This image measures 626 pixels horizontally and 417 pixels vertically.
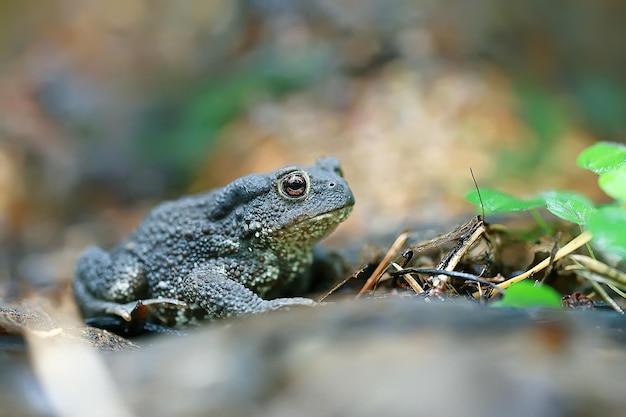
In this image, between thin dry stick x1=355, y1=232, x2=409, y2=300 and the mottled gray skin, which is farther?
the mottled gray skin

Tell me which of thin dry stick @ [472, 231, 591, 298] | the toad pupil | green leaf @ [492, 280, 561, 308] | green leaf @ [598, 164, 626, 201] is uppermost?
the toad pupil

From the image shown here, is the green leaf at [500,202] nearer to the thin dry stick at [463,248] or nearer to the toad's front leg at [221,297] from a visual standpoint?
the thin dry stick at [463,248]

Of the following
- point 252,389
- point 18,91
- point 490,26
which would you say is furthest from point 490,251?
point 18,91

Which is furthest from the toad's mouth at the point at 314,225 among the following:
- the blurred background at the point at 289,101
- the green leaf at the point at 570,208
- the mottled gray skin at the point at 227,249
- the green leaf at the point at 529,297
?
the blurred background at the point at 289,101

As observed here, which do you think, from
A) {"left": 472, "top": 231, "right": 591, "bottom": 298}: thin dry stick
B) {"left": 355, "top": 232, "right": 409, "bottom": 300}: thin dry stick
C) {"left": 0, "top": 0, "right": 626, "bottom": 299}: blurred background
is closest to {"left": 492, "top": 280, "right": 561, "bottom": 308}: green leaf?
{"left": 472, "top": 231, "right": 591, "bottom": 298}: thin dry stick

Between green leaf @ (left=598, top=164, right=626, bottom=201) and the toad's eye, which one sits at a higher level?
the toad's eye

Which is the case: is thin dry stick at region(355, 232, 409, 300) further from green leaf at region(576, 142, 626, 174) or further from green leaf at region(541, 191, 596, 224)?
green leaf at region(576, 142, 626, 174)

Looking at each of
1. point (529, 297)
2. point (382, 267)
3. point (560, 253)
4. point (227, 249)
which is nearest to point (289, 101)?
point (227, 249)

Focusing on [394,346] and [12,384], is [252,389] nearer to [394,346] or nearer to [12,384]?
[394,346]

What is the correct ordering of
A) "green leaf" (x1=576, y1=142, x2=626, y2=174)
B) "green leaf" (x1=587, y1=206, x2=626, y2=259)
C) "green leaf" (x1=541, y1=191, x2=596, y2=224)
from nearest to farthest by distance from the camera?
1. "green leaf" (x1=587, y1=206, x2=626, y2=259)
2. "green leaf" (x1=541, y1=191, x2=596, y2=224)
3. "green leaf" (x1=576, y1=142, x2=626, y2=174)
